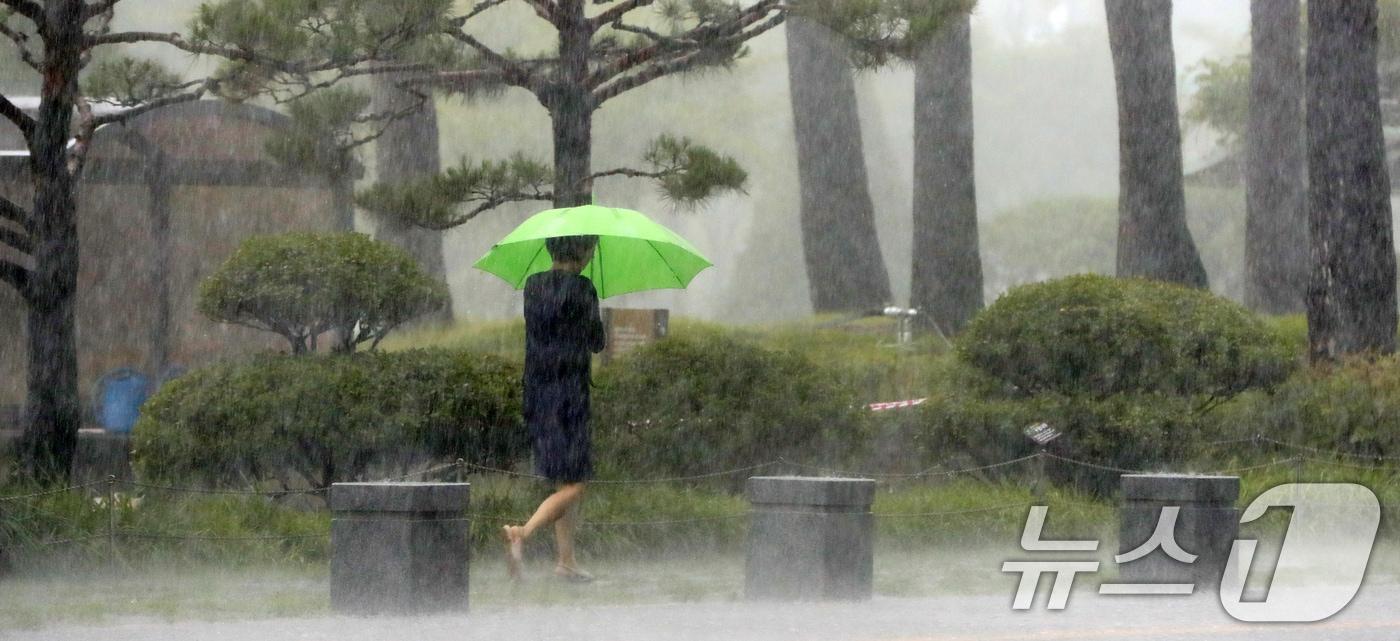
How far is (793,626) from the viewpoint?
7977mm

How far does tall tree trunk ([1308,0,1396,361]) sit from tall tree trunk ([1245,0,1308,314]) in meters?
6.16

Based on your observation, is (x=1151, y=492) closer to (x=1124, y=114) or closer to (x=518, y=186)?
(x=518, y=186)

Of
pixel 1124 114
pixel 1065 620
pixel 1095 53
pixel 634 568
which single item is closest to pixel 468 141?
pixel 1095 53

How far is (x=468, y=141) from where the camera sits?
47.6 meters

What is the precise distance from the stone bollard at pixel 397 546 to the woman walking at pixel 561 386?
36.3 inches

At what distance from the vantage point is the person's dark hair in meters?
9.43

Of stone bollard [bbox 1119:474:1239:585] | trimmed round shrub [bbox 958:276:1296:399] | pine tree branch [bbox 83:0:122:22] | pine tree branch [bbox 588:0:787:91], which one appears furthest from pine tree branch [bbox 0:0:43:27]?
stone bollard [bbox 1119:474:1239:585]

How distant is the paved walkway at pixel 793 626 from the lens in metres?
7.61

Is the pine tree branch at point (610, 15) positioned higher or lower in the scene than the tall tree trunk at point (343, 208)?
higher

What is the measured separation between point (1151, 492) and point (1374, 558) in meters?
2.89

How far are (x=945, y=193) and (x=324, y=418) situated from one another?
1262 cm

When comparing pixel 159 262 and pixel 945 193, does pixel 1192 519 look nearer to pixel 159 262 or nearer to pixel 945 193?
pixel 159 262

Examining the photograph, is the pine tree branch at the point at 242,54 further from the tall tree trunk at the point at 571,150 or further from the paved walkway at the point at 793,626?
the paved walkway at the point at 793,626

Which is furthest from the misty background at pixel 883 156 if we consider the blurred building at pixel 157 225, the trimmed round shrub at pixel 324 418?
the trimmed round shrub at pixel 324 418
